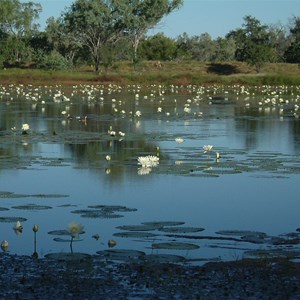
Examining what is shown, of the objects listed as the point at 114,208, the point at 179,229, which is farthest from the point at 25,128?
the point at 179,229

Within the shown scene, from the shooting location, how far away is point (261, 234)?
7117mm

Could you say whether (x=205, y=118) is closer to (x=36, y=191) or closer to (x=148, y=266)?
(x=36, y=191)

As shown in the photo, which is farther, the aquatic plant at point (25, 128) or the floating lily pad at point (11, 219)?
the aquatic plant at point (25, 128)

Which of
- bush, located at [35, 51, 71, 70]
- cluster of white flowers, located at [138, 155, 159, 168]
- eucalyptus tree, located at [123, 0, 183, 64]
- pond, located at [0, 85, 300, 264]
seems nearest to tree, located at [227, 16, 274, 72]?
eucalyptus tree, located at [123, 0, 183, 64]

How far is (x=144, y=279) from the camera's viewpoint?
5605 mm

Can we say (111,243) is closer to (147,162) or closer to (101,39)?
(147,162)

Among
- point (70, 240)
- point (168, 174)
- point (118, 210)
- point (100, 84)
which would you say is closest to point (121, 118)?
point (168, 174)

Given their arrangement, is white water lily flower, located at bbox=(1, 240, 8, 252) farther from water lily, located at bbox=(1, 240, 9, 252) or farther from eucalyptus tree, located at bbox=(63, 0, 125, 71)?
eucalyptus tree, located at bbox=(63, 0, 125, 71)

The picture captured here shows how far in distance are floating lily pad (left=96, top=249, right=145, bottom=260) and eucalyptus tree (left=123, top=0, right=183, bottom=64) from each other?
5737 centimetres

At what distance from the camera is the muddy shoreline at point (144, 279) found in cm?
527

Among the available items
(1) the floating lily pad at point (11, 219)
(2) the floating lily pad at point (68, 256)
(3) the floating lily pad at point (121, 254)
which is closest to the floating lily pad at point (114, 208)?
(1) the floating lily pad at point (11, 219)

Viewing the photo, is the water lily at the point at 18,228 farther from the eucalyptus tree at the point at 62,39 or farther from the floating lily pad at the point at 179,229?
the eucalyptus tree at the point at 62,39

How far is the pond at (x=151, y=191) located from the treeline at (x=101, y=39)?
43655 mm

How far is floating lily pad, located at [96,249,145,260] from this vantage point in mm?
6223
